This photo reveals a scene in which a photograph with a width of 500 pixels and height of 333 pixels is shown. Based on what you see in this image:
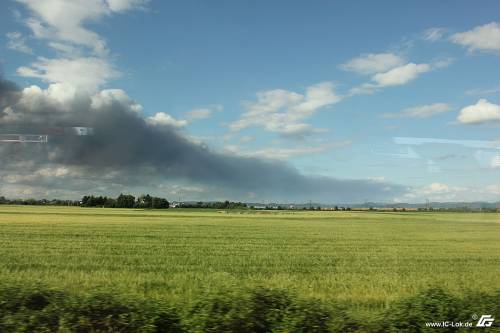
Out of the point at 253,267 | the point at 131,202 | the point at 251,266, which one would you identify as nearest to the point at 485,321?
the point at 253,267

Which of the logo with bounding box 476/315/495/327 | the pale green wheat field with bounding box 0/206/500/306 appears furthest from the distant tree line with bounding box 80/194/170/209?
the logo with bounding box 476/315/495/327

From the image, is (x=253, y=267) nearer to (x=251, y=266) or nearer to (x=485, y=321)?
(x=251, y=266)

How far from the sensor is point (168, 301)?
7.79 metres

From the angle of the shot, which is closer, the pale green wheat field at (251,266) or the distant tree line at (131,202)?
the pale green wheat field at (251,266)

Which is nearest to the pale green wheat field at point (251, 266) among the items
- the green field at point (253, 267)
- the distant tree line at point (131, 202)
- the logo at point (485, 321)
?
the green field at point (253, 267)

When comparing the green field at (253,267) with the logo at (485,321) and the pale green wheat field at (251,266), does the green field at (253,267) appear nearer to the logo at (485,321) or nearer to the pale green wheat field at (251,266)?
the pale green wheat field at (251,266)

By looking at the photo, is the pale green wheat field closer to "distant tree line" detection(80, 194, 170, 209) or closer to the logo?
the logo

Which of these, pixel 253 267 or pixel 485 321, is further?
pixel 253 267

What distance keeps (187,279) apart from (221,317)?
6933 mm

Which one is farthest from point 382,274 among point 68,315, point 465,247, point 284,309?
point 465,247

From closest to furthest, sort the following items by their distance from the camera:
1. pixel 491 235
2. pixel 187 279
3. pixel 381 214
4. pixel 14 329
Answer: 1. pixel 14 329
2. pixel 187 279
3. pixel 491 235
4. pixel 381 214

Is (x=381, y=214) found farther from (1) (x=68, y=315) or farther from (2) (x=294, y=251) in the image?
(1) (x=68, y=315)

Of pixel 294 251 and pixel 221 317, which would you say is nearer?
pixel 221 317

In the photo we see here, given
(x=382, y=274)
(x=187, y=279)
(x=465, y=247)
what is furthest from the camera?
(x=465, y=247)
